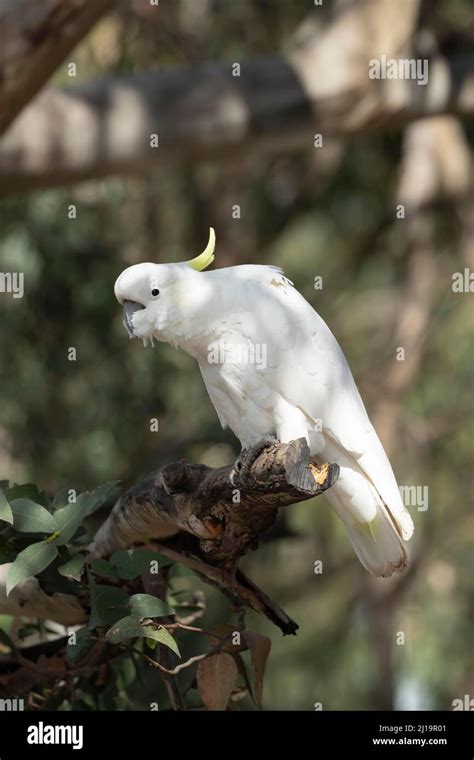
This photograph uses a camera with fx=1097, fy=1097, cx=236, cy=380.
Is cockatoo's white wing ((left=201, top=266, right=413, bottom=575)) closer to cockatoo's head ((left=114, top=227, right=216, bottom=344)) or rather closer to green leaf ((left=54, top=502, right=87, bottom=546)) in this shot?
cockatoo's head ((left=114, top=227, right=216, bottom=344))

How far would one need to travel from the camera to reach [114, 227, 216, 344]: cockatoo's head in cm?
219

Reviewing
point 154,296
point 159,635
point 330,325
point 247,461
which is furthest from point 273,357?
point 330,325

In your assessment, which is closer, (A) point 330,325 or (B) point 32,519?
(B) point 32,519

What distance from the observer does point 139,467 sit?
195 inches

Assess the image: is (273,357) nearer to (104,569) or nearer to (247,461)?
(247,461)

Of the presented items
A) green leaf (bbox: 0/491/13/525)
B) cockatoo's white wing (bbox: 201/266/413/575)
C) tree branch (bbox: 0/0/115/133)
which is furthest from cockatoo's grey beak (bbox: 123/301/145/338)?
tree branch (bbox: 0/0/115/133)

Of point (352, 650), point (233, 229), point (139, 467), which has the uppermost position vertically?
point (233, 229)

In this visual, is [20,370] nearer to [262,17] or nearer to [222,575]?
[262,17]

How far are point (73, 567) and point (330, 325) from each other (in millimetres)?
5010

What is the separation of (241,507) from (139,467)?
3053 mm

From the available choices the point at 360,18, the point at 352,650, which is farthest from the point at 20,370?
the point at 352,650

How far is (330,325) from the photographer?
6.95 m

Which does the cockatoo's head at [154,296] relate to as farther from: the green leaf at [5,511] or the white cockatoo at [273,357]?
the green leaf at [5,511]

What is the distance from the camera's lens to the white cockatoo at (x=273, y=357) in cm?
222
